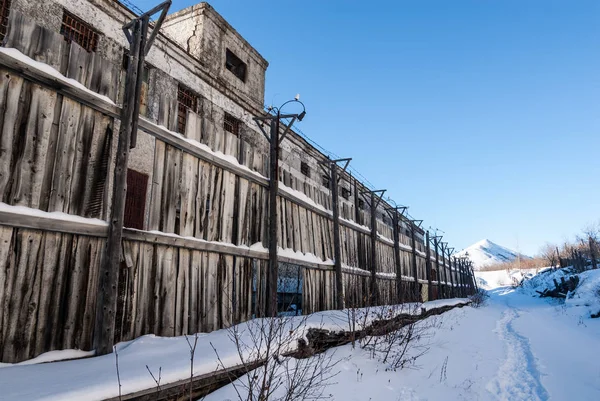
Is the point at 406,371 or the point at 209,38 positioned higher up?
the point at 209,38

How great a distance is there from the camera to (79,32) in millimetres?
6922

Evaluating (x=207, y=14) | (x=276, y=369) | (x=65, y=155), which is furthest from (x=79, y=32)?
(x=276, y=369)

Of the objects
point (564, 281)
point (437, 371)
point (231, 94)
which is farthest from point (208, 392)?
point (564, 281)

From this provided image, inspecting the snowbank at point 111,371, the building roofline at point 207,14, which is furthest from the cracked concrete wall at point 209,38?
the snowbank at point 111,371

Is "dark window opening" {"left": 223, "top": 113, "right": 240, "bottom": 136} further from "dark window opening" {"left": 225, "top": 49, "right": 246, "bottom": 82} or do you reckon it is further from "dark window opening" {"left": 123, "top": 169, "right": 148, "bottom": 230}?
"dark window opening" {"left": 123, "top": 169, "right": 148, "bottom": 230}

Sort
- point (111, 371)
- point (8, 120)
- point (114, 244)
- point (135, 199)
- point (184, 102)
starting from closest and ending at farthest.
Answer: point (111, 371)
point (8, 120)
point (114, 244)
point (135, 199)
point (184, 102)

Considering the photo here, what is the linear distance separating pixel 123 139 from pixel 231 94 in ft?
20.7

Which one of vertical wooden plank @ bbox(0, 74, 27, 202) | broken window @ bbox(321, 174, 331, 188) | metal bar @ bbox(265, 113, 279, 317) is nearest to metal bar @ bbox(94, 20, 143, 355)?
vertical wooden plank @ bbox(0, 74, 27, 202)

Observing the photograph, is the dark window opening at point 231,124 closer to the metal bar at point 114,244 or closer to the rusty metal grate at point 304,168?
the rusty metal grate at point 304,168

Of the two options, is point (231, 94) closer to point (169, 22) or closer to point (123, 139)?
point (169, 22)

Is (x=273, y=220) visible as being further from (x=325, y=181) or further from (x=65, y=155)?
(x=325, y=181)

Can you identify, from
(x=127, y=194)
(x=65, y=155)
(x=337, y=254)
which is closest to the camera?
(x=65, y=155)

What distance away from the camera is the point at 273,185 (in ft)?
28.4

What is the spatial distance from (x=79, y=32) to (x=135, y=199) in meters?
3.89
